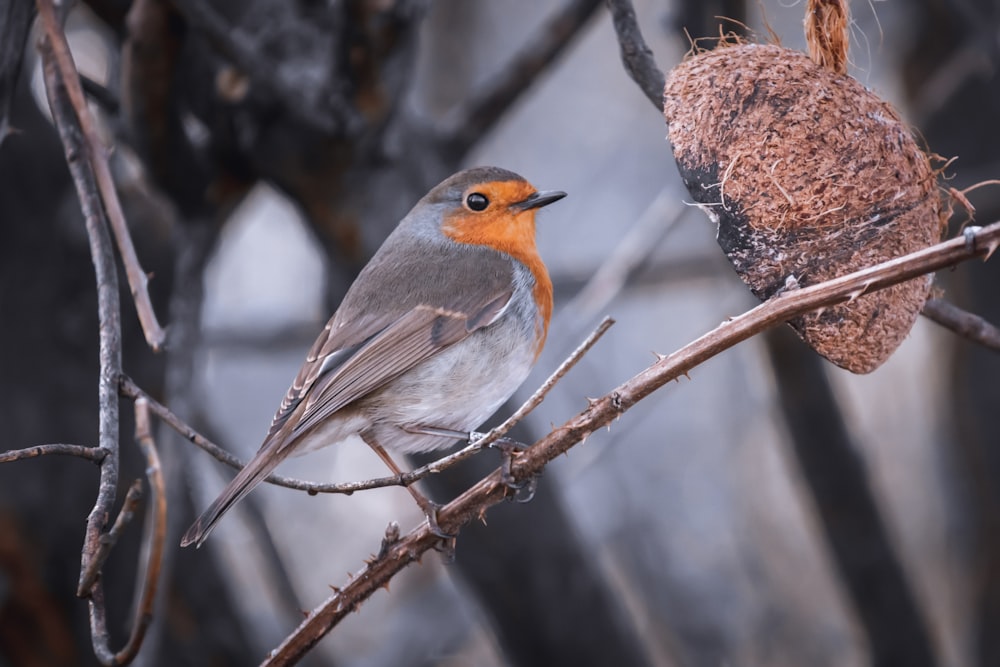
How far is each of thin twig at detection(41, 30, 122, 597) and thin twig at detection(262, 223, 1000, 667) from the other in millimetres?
471

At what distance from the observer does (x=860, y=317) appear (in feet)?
6.81

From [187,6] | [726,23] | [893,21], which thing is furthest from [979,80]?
[187,6]

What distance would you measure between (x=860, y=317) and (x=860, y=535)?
2074 millimetres

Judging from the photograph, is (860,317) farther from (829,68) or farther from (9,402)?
(9,402)

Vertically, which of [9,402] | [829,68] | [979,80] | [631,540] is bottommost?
[631,540]

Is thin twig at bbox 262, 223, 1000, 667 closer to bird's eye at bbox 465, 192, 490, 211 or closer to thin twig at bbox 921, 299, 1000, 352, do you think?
thin twig at bbox 921, 299, 1000, 352

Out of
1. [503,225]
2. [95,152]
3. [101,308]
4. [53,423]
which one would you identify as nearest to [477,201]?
[503,225]

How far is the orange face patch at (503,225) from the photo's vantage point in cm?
304

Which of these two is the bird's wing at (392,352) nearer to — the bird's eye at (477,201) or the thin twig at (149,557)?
the bird's eye at (477,201)

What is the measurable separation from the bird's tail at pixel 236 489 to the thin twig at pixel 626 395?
280 millimetres

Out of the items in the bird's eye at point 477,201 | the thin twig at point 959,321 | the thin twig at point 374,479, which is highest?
the bird's eye at point 477,201

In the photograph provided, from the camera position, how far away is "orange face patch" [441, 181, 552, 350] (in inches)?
119

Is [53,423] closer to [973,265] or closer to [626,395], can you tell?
[626,395]

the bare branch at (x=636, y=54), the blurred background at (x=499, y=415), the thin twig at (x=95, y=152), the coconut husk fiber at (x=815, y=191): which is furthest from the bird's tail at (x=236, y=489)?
the bare branch at (x=636, y=54)
